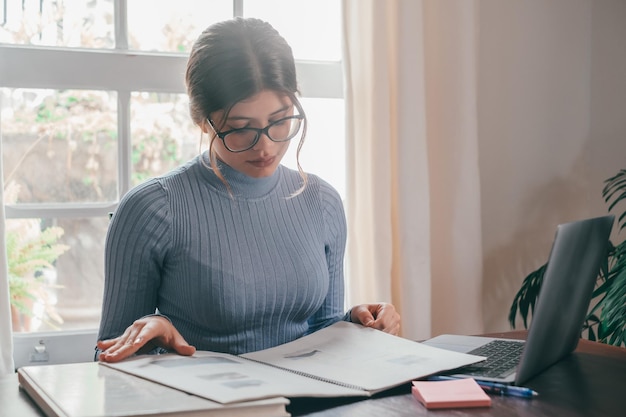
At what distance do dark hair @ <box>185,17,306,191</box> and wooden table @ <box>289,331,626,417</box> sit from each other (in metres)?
0.60

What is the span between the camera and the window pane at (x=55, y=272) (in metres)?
2.03

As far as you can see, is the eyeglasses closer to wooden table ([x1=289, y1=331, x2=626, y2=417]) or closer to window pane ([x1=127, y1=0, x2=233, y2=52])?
wooden table ([x1=289, y1=331, x2=626, y2=417])

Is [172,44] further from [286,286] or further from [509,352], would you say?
[509,352]

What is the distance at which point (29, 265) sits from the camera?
204cm

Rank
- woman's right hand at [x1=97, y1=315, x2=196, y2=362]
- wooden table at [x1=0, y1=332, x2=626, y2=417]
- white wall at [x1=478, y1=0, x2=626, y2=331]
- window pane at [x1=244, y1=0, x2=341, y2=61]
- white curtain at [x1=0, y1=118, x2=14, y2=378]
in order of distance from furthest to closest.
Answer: white wall at [x1=478, y1=0, x2=626, y2=331], window pane at [x1=244, y1=0, x2=341, y2=61], white curtain at [x1=0, y1=118, x2=14, y2=378], woman's right hand at [x1=97, y1=315, x2=196, y2=362], wooden table at [x1=0, y1=332, x2=626, y2=417]

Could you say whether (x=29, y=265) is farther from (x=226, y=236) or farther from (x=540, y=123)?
(x=540, y=123)

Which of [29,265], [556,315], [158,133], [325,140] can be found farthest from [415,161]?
[556,315]

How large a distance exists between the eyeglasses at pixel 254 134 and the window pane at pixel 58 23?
788 millimetres

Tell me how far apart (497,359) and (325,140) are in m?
1.23

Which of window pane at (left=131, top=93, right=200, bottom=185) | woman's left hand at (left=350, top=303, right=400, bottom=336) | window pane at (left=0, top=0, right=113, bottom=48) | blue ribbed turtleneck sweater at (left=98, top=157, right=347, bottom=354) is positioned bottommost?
woman's left hand at (left=350, top=303, right=400, bottom=336)

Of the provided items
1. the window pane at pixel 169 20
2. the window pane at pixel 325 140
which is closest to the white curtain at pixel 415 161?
the window pane at pixel 325 140

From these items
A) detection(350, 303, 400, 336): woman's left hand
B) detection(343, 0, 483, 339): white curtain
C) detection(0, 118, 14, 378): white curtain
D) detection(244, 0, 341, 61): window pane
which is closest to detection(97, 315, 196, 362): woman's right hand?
detection(350, 303, 400, 336): woman's left hand

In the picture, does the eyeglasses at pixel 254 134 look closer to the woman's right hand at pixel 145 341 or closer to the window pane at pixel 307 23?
the woman's right hand at pixel 145 341

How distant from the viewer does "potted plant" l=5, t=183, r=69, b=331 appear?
2.02 metres
